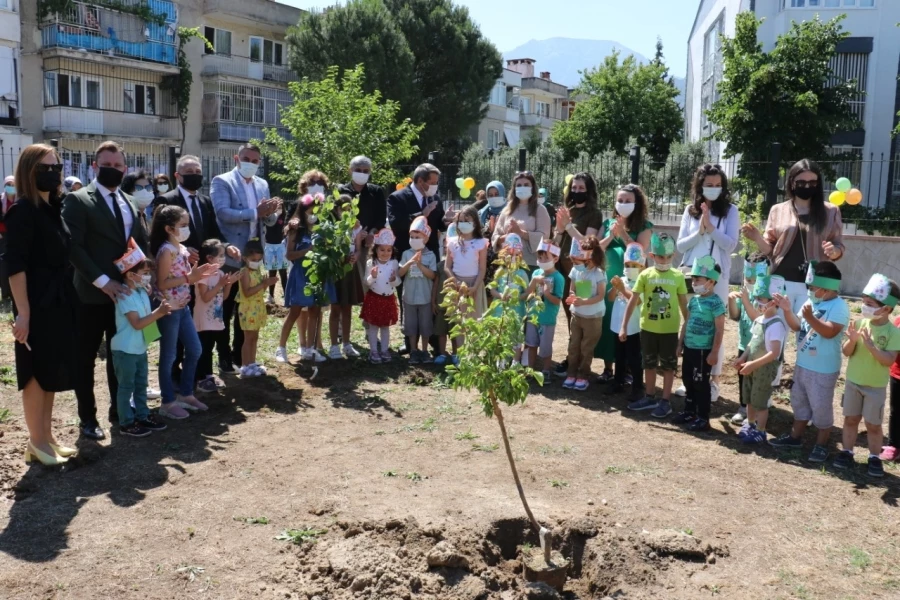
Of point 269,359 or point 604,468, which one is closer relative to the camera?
point 604,468

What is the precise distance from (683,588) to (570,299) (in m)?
3.58

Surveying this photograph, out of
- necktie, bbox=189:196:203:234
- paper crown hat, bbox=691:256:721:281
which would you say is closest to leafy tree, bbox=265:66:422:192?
necktie, bbox=189:196:203:234

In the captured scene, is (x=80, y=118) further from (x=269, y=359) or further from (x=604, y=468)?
(x=604, y=468)

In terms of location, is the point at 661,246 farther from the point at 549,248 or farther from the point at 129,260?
the point at 129,260

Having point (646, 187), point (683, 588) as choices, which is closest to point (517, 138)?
point (646, 187)

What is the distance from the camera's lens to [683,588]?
159 inches

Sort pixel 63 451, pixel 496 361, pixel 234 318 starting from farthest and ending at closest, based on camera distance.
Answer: pixel 234 318, pixel 63 451, pixel 496 361

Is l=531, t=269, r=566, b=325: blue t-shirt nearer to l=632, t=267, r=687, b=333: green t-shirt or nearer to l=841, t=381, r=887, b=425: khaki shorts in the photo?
l=632, t=267, r=687, b=333: green t-shirt

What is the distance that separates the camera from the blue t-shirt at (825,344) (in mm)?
5602

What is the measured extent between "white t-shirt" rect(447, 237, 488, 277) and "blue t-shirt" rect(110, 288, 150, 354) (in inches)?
127

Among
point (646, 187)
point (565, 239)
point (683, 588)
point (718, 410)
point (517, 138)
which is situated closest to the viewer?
point (683, 588)

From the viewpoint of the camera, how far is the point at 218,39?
33219 millimetres

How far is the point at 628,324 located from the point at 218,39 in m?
30.6

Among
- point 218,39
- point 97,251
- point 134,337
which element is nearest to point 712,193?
point 134,337
